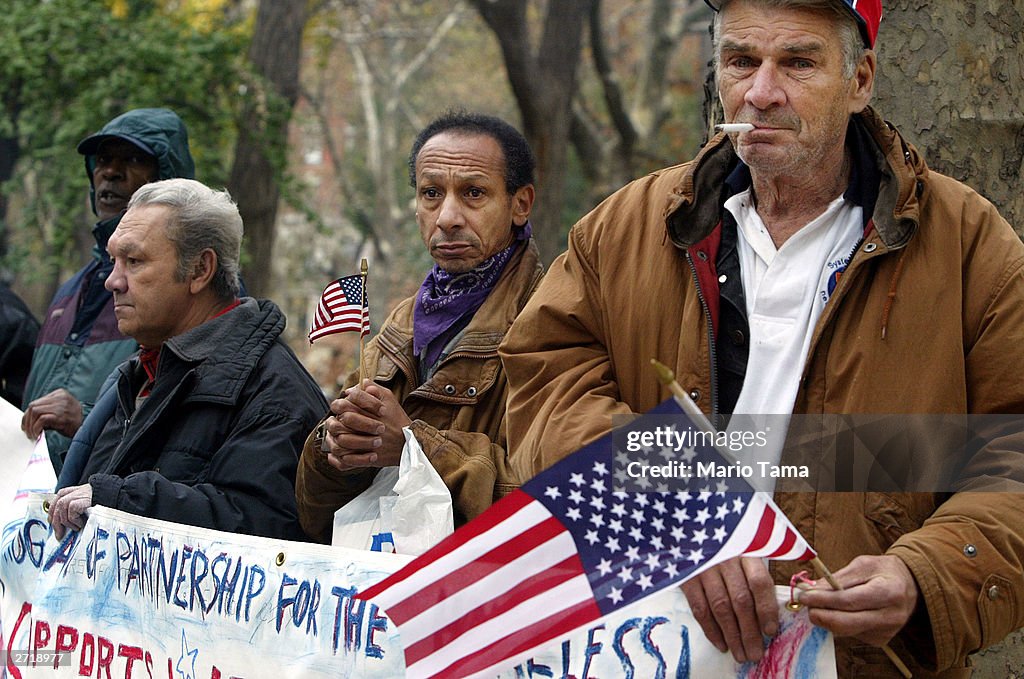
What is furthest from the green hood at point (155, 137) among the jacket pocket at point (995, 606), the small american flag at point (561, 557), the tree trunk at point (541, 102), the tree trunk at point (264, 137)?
the tree trunk at point (541, 102)

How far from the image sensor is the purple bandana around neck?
12.5 ft

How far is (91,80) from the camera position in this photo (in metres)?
10.1

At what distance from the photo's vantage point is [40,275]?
11.1 metres

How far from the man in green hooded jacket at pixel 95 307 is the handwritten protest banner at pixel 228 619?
0.56 m

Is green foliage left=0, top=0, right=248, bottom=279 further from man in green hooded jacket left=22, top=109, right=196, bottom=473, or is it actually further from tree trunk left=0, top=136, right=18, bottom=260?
man in green hooded jacket left=22, top=109, right=196, bottom=473

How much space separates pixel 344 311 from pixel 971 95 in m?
2.09

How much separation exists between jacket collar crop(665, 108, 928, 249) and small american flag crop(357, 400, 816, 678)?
22.2 inches

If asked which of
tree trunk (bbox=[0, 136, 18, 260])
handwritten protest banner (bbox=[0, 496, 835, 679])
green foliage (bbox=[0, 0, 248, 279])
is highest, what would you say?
green foliage (bbox=[0, 0, 248, 279])

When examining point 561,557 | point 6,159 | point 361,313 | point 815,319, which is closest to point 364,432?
point 361,313

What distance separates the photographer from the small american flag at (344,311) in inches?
155

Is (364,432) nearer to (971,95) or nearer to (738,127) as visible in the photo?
(738,127)

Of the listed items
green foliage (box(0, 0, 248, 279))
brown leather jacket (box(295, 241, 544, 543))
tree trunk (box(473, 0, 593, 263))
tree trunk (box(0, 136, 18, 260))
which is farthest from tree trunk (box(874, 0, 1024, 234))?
tree trunk (box(0, 136, 18, 260))

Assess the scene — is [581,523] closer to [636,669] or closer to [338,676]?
[636,669]

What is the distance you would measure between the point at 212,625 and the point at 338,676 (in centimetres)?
51
